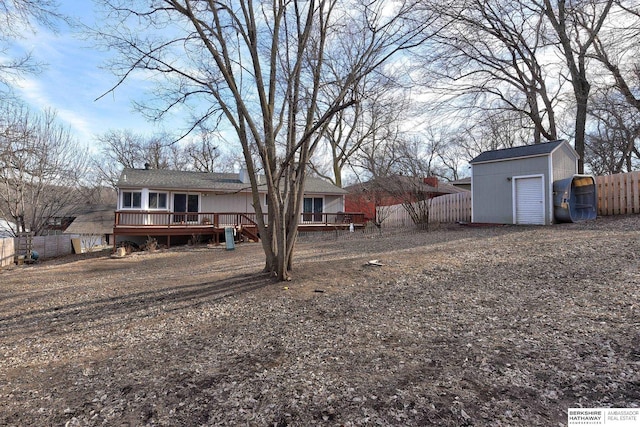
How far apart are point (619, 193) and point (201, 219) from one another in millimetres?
18909

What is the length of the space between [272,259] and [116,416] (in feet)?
14.7

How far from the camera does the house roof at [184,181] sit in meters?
17.5

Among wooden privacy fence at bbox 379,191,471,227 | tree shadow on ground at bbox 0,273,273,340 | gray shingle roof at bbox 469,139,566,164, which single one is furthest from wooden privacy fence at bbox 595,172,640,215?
tree shadow on ground at bbox 0,273,273,340

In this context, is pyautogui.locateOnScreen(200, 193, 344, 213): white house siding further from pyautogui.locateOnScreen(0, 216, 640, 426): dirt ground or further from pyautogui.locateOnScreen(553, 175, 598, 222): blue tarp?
pyautogui.locateOnScreen(553, 175, 598, 222): blue tarp

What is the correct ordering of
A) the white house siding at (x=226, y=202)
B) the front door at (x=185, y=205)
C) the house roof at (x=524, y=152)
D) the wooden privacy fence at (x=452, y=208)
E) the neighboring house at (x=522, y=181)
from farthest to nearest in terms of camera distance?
the white house siding at (x=226, y=202) < the front door at (x=185, y=205) < the wooden privacy fence at (x=452, y=208) < the house roof at (x=524, y=152) < the neighboring house at (x=522, y=181)

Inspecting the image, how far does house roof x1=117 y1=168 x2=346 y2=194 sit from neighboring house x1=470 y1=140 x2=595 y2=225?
9.30 meters

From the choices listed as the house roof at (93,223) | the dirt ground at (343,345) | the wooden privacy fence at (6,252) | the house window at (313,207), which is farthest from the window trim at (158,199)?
the dirt ground at (343,345)

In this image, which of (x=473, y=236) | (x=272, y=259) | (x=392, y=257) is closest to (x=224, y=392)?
(x=272, y=259)

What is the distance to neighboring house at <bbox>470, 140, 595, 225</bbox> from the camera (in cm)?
1189

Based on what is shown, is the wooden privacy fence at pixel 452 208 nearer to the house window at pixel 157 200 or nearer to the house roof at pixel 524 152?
the house roof at pixel 524 152

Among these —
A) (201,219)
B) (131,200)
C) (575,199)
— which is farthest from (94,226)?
(575,199)

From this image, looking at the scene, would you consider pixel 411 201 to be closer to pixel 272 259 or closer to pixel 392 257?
pixel 392 257

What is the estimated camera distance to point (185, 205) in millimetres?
18922

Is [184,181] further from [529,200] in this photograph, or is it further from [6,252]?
[529,200]
